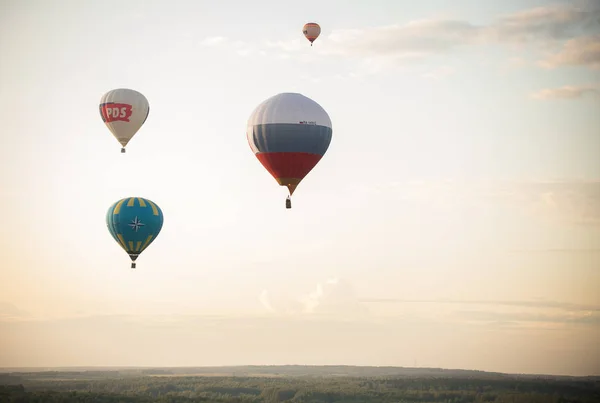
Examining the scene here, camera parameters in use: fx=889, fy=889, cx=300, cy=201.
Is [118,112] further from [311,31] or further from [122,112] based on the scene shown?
[311,31]

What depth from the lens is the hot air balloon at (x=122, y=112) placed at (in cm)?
Result: 8612

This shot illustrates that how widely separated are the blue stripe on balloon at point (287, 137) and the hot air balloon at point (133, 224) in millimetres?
15074

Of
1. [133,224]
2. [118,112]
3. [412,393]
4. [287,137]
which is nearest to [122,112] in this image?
[118,112]

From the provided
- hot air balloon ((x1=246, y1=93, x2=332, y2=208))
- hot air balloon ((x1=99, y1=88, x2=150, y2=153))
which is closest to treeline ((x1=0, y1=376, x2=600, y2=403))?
hot air balloon ((x1=99, y1=88, x2=150, y2=153))

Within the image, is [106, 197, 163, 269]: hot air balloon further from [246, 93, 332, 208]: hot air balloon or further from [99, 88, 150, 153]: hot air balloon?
[246, 93, 332, 208]: hot air balloon

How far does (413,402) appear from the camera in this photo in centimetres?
15938

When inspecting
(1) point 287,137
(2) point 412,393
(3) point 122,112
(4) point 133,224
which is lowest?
(2) point 412,393

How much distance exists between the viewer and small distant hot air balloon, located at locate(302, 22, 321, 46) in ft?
287

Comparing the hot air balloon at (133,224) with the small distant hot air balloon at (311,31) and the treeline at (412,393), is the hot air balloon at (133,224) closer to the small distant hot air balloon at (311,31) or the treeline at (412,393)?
the small distant hot air balloon at (311,31)

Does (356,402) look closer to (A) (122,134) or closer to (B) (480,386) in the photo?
(B) (480,386)

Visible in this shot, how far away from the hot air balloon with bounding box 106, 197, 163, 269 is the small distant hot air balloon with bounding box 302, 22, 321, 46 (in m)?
23.0

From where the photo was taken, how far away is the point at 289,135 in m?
69.6

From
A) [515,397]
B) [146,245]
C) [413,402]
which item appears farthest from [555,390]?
[146,245]

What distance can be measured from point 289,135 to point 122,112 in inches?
923
